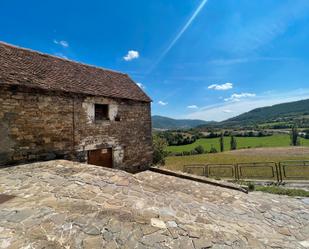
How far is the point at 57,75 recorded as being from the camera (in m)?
10.8

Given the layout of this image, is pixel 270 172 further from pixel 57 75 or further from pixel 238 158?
pixel 238 158

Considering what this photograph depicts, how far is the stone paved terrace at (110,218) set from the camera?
350 centimetres

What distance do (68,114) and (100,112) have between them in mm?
2144

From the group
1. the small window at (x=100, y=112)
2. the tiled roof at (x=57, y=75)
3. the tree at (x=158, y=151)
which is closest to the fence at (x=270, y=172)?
the tiled roof at (x=57, y=75)

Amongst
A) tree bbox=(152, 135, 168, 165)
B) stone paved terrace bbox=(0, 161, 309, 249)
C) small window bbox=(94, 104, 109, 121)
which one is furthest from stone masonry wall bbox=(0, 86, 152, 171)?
tree bbox=(152, 135, 168, 165)

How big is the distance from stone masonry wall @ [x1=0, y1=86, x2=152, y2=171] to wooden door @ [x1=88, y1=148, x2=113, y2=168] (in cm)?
27

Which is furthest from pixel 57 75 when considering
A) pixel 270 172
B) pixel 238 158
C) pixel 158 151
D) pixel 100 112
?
pixel 238 158

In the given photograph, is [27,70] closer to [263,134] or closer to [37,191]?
[37,191]

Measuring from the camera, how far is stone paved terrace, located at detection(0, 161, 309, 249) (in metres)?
3.50

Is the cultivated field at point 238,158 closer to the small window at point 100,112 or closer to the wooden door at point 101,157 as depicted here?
the wooden door at point 101,157

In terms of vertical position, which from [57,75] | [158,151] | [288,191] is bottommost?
[288,191]

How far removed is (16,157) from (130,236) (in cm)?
706

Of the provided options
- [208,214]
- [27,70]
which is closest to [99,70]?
[27,70]

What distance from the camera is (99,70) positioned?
14766mm
